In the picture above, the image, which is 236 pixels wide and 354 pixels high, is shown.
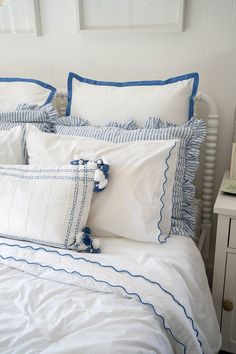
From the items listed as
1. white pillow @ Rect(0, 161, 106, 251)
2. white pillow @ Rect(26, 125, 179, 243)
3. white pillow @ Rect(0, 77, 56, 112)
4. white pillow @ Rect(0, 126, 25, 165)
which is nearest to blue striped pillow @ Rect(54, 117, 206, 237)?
white pillow @ Rect(26, 125, 179, 243)

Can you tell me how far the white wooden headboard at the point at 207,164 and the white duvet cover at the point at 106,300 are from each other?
1.50 feet

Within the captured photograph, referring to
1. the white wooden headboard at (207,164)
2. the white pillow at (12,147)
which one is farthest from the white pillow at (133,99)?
the white pillow at (12,147)

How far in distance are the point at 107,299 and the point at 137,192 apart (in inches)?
15.2

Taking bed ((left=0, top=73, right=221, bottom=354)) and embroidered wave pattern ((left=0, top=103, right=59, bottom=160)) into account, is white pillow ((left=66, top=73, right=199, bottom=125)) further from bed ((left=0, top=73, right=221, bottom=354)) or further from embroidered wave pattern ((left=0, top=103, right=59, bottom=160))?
bed ((left=0, top=73, right=221, bottom=354))

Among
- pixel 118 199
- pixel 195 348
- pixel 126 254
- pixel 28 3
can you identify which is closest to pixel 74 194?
pixel 118 199

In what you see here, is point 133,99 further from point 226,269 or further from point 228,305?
Result: point 228,305

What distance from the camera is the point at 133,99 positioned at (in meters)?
1.37

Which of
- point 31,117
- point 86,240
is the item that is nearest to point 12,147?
point 31,117

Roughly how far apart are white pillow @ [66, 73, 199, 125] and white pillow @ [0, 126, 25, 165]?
10.9 inches

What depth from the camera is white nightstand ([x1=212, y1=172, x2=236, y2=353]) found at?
3.84 ft

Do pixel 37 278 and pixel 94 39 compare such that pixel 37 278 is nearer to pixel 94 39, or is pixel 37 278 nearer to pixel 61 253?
pixel 61 253

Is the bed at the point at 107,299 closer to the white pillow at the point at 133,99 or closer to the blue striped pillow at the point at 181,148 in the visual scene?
→ the blue striped pillow at the point at 181,148

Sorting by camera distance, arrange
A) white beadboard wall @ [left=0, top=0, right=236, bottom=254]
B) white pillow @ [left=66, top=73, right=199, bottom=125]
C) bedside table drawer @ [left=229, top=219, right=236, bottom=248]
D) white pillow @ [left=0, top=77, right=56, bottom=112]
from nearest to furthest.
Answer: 1. bedside table drawer @ [left=229, top=219, right=236, bottom=248]
2. white pillow @ [left=66, top=73, right=199, bottom=125]
3. white beadboard wall @ [left=0, top=0, right=236, bottom=254]
4. white pillow @ [left=0, top=77, right=56, bottom=112]

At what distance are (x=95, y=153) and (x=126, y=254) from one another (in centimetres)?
38
